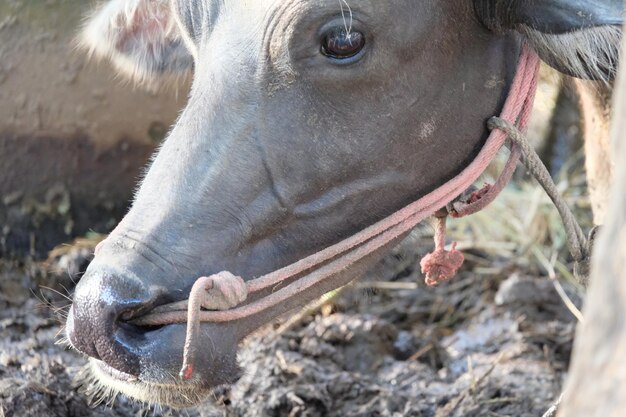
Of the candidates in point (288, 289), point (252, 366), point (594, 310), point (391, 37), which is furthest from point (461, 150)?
point (594, 310)

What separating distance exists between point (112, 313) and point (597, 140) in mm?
2104

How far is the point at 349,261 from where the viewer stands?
2.78m

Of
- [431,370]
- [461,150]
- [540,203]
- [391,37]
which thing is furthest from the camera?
Answer: [540,203]

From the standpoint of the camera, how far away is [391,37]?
268 centimetres

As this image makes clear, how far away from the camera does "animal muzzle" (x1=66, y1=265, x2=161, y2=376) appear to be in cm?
245

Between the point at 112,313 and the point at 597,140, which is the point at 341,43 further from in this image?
the point at 597,140

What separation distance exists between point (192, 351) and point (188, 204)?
0.38 metres

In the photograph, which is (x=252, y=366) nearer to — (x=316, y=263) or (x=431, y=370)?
(x=431, y=370)

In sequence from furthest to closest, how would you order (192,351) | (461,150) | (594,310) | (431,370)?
1. (431,370)
2. (461,150)
3. (192,351)
4. (594,310)

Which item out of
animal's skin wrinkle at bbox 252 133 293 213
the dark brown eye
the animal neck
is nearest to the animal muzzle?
animal's skin wrinkle at bbox 252 133 293 213

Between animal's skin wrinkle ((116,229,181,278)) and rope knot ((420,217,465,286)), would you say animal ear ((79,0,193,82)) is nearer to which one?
rope knot ((420,217,465,286))

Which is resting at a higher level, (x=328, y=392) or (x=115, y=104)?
(x=115, y=104)

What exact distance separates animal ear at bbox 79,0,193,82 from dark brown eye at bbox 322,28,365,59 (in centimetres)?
116

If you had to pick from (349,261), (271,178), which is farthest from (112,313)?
(349,261)
